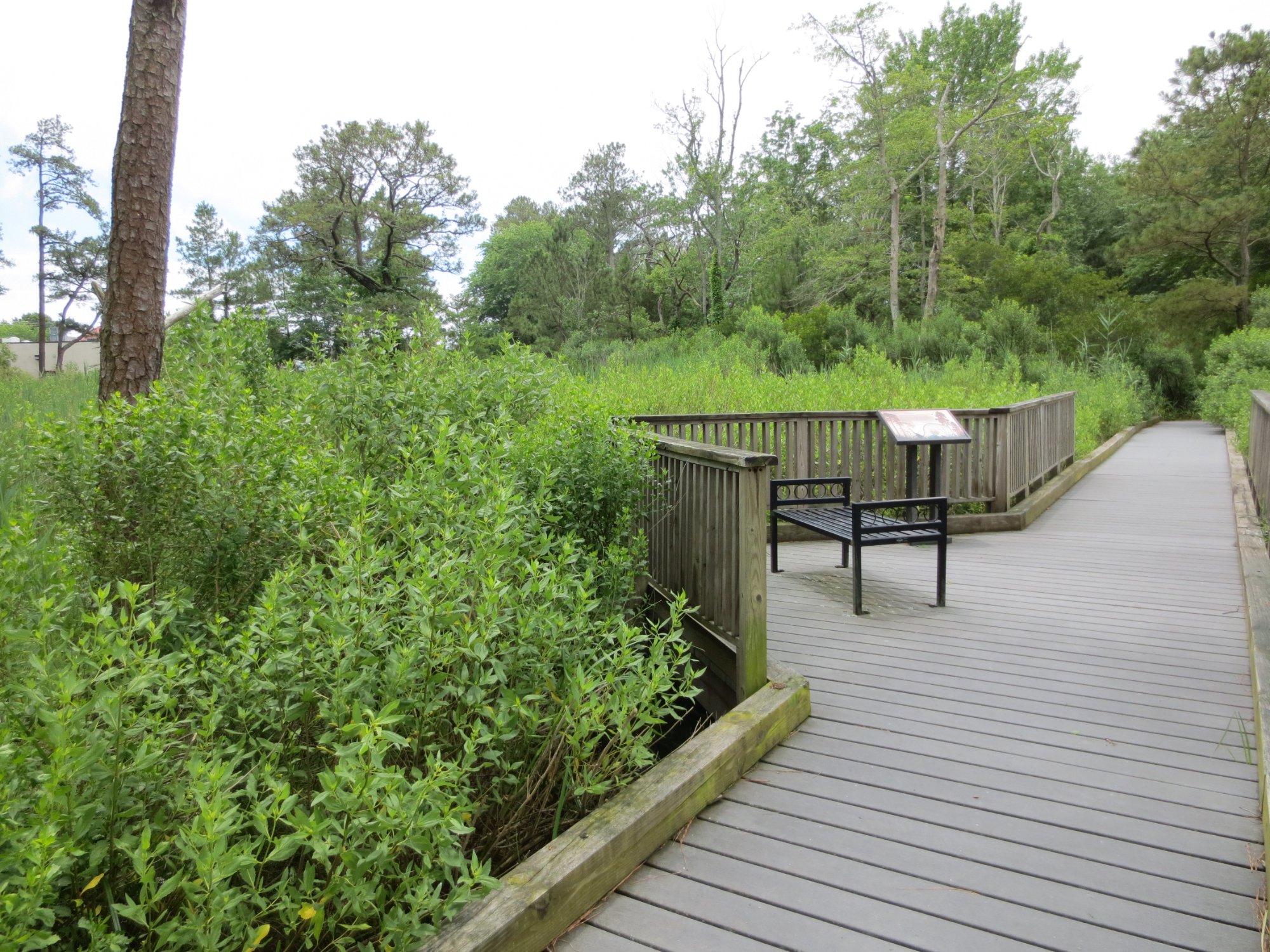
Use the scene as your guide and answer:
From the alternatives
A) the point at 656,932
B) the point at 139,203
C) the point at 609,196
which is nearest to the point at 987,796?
the point at 656,932

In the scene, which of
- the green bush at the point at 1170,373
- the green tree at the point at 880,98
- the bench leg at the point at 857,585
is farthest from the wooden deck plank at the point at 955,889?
the green bush at the point at 1170,373

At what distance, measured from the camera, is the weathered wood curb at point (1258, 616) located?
2508 mm

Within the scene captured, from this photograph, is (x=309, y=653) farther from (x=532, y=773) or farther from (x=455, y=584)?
(x=532, y=773)

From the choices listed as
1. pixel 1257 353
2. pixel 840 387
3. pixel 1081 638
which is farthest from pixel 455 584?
pixel 1257 353

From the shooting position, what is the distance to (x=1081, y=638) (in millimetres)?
4371

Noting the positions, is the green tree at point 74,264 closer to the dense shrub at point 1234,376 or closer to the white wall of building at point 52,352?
the white wall of building at point 52,352

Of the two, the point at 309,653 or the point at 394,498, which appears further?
the point at 394,498

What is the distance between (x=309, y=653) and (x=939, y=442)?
5.56 m

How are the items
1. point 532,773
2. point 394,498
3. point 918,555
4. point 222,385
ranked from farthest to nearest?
1. point 918,555
2. point 222,385
3. point 394,498
4. point 532,773

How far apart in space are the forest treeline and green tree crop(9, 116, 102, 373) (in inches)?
4.0

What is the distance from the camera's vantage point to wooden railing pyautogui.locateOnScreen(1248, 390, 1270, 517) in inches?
263

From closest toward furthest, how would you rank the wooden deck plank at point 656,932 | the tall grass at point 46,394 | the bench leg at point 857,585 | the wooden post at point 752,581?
the wooden deck plank at point 656,932 < the wooden post at point 752,581 < the bench leg at point 857,585 < the tall grass at point 46,394

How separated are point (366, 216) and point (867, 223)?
19639 mm

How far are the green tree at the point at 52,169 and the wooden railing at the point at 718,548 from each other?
114 feet
